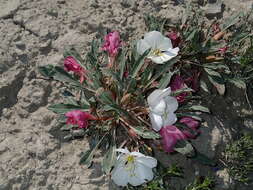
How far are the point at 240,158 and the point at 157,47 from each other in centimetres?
112

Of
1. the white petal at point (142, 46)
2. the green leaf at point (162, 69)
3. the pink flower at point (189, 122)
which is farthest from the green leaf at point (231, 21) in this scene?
the pink flower at point (189, 122)

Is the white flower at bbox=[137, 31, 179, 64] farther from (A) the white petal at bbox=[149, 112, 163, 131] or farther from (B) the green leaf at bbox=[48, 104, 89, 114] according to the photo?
(B) the green leaf at bbox=[48, 104, 89, 114]

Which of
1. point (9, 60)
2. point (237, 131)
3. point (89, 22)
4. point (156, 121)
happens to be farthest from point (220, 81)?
point (9, 60)

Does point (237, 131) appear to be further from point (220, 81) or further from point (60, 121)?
point (60, 121)

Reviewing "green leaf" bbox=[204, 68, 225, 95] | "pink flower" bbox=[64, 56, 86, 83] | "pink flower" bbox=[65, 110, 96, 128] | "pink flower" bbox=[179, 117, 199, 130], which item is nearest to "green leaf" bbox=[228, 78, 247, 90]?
"green leaf" bbox=[204, 68, 225, 95]

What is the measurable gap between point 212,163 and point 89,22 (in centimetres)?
151

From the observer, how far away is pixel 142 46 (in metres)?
2.81

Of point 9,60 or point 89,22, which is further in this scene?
point 89,22

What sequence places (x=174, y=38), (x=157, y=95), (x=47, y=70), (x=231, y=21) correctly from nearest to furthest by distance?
1. (x=157, y=95)
2. (x=47, y=70)
3. (x=174, y=38)
4. (x=231, y=21)

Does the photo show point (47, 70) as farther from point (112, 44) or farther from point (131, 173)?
point (131, 173)

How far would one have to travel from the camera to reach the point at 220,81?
10.4ft

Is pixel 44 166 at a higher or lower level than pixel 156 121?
lower

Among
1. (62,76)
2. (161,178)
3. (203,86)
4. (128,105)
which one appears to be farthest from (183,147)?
(62,76)

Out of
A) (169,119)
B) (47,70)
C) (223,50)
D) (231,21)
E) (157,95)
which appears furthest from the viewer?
(231,21)
